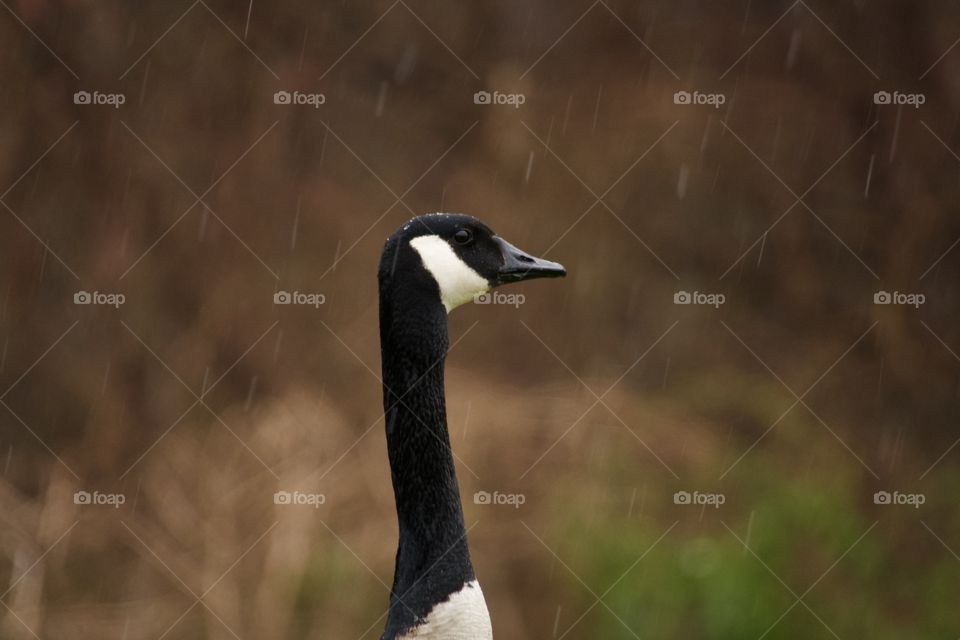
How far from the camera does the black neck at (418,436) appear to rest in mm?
3543

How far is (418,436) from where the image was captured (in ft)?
11.9

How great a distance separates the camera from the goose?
3.53m

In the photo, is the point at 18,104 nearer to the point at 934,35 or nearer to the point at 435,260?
the point at 435,260

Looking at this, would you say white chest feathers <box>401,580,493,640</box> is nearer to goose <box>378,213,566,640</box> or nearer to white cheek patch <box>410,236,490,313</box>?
goose <box>378,213,566,640</box>

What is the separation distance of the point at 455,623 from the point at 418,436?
61cm

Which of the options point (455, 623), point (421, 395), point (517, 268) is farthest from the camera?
point (517, 268)

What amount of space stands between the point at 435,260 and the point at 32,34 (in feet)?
22.0

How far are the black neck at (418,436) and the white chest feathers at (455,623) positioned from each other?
12cm

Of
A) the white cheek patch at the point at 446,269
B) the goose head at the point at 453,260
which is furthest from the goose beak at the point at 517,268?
the white cheek patch at the point at 446,269

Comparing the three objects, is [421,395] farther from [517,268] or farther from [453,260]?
[517,268]

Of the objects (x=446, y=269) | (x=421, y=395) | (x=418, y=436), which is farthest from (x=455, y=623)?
(x=446, y=269)

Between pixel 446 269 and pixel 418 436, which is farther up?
pixel 446 269

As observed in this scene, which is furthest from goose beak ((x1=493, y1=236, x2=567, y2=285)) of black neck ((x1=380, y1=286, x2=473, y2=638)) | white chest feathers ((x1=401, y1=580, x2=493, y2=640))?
white chest feathers ((x1=401, y1=580, x2=493, y2=640))

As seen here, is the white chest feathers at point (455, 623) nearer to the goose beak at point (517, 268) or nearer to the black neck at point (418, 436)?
the black neck at point (418, 436)
